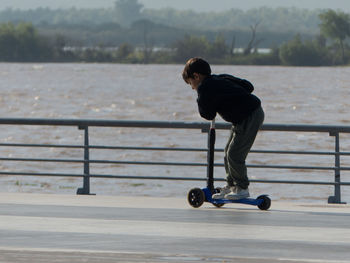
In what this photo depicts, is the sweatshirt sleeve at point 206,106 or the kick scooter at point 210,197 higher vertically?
the sweatshirt sleeve at point 206,106

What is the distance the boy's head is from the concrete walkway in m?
1.33

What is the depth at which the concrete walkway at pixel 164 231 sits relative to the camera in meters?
7.22

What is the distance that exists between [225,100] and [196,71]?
0.42m

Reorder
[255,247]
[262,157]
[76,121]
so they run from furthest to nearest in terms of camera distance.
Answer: [262,157] → [76,121] → [255,247]

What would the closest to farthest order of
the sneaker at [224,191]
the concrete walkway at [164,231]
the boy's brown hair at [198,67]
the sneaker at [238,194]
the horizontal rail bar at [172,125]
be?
the concrete walkway at [164,231]
the boy's brown hair at [198,67]
the sneaker at [238,194]
the sneaker at [224,191]
the horizontal rail bar at [172,125]

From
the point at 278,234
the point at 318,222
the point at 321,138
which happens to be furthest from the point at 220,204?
the point at 321,138

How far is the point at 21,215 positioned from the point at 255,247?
9.38ft

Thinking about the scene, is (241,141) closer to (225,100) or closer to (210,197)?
(225,100)

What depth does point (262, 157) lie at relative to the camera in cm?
3947

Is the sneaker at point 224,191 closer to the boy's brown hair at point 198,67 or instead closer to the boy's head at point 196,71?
the boy's head at point 196,71

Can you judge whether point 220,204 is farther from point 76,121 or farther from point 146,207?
point 76,121

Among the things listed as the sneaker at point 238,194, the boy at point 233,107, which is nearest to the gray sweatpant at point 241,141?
the boy at point 233,107

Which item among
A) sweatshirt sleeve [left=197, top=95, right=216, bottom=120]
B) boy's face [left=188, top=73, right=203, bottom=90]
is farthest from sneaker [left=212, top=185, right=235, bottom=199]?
boy's face [left=188, top=73, right=203, bottom=90]

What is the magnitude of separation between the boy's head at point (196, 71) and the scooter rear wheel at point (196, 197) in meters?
1.11
